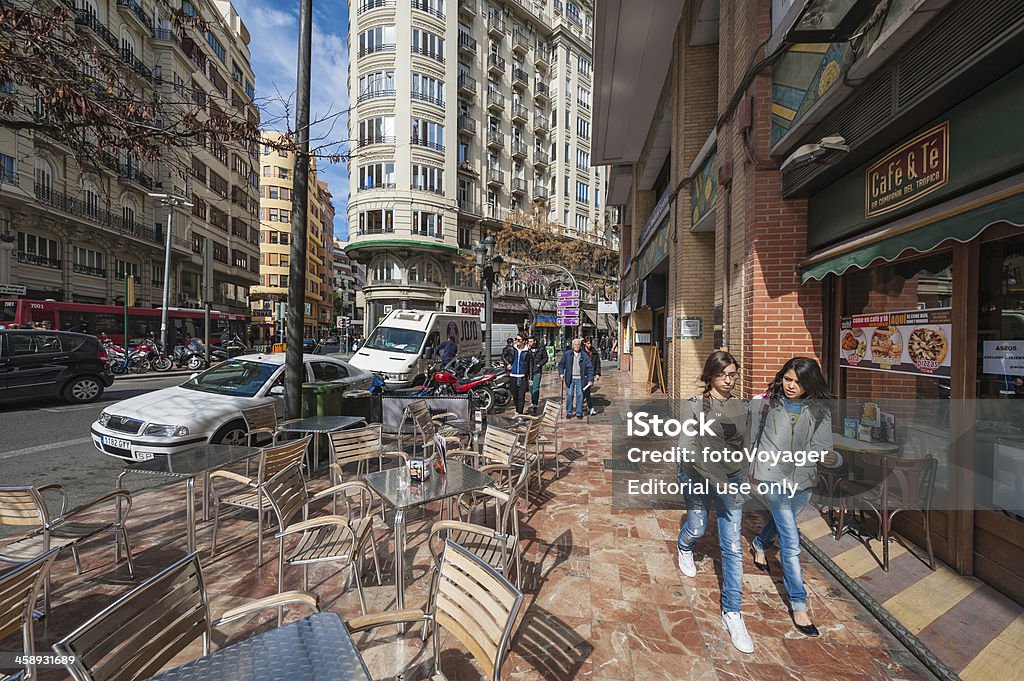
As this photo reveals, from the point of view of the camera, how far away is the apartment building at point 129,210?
22.9 metres

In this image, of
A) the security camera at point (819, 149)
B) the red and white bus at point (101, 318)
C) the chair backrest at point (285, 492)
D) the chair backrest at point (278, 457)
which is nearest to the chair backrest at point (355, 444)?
the chair backrest at point (278, 457)

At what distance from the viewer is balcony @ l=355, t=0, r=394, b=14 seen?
3147 centimetres

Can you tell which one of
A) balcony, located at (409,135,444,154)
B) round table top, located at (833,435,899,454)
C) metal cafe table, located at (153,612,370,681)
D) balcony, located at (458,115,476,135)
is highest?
balcony, located at (458,115,476,135)

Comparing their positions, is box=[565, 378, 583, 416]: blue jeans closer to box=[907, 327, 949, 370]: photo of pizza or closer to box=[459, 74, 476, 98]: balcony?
box=[907, 327, 949, 370]: photo of pizza

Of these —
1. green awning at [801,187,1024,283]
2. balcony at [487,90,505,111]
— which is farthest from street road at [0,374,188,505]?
balcony at [487,90,505,111]

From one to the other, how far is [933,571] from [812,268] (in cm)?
286

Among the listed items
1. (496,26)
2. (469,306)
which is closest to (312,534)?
(469,306)

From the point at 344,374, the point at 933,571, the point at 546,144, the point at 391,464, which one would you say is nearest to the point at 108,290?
the point at 344,374

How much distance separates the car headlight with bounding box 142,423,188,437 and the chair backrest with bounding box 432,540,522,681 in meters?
5.12

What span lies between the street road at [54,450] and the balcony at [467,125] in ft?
101

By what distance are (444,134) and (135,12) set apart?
1954 cm

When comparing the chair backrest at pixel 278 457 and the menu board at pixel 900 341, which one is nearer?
the menu board at pixel 900 341

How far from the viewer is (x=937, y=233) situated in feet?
10.3

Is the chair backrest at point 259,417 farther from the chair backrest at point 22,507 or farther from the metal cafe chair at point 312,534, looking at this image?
the metal cafe chair at point 312,534
